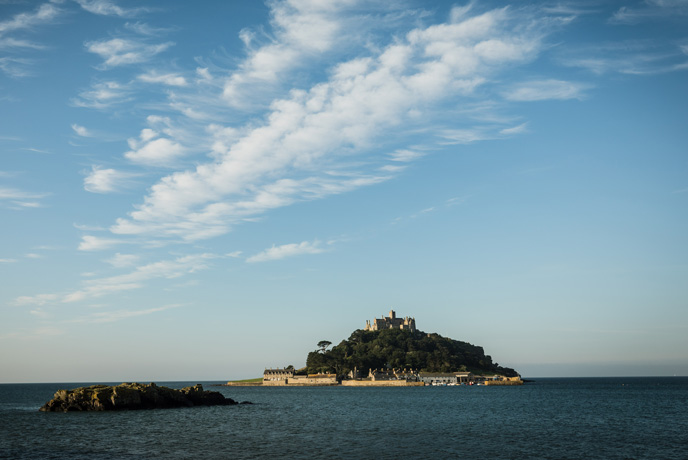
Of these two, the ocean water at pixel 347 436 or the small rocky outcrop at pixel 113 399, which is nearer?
the ocean water at pixel 347 436

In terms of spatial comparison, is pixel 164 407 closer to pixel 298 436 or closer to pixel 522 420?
pixel 298 436

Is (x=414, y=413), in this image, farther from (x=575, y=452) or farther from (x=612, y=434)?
(x=575, y=452)

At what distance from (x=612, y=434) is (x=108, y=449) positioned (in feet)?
175

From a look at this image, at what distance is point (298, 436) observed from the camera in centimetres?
5872

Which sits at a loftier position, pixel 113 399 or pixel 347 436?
pixel 113 399

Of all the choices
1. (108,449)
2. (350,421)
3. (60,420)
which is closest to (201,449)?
(108,449)

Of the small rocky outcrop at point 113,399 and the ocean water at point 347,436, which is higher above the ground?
the small rocky outcrop at point 113,399

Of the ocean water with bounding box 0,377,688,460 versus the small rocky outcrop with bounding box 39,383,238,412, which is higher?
the small rocky outcrop with bounding box 39,383,238,412

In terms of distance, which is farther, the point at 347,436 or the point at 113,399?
the point at 113,399

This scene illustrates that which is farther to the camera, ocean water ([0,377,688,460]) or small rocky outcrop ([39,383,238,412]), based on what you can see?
small rocky outcrop ([39,383,238,412])

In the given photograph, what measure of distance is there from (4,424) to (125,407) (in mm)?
23841

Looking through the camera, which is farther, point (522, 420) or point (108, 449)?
point (522, 420)

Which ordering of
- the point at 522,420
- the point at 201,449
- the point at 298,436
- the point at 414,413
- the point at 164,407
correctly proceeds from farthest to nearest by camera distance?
the point at 164,407, the point at 414,413, the point at 522,420, the point at 298,436, the point at 201,449

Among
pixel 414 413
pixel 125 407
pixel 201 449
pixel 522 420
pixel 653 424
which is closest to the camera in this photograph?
pixel 201 449
